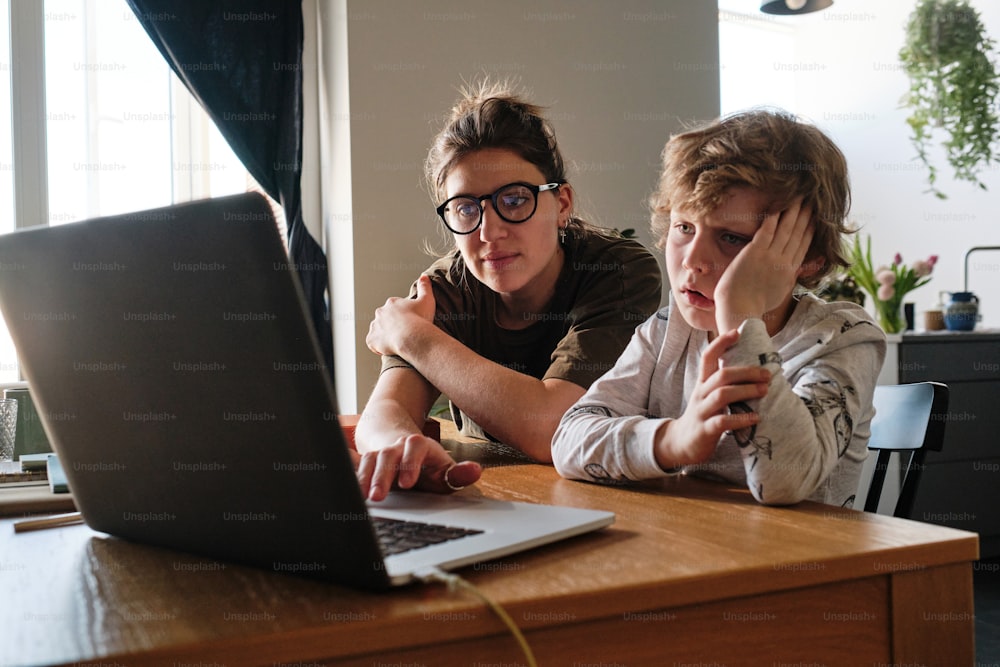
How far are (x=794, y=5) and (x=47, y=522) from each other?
2.77 m

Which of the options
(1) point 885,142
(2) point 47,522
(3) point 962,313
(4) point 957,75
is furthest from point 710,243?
(1) point 885,142

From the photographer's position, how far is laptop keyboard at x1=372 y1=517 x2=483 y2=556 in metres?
0.59

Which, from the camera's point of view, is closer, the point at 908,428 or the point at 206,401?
the point at 206,401

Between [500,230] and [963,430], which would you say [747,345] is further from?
[963,430]

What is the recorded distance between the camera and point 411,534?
2.06 feet

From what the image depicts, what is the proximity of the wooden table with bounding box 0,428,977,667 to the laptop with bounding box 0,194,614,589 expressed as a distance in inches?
1.0

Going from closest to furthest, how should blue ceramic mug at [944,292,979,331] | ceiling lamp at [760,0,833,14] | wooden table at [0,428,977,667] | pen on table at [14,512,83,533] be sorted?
wooden table at [0,428,977,667]
pen on table at [14,512,83,533]
ceiling lamp at [760,0,833,14]
blue ceramic mug at [944,292,979,331]

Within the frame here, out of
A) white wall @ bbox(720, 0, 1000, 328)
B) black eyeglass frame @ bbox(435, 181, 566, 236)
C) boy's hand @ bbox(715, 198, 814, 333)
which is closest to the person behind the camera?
boy's hand @ bbox(715, 198, 814, 333)

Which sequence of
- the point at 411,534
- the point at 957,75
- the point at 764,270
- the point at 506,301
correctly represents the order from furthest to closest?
the point at 957,75 < the point at 506,301 < the point at 764,270 < the point at 411,534

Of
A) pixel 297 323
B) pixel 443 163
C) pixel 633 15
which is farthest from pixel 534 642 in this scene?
pixel 633 15

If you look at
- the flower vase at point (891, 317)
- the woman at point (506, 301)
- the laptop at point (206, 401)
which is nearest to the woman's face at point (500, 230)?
the woman at point (506, 301)

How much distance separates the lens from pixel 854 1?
4.20 m

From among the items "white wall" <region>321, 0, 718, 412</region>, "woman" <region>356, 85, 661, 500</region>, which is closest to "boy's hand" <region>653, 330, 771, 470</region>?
"woman" <region>356, 85, 661, 500</region>

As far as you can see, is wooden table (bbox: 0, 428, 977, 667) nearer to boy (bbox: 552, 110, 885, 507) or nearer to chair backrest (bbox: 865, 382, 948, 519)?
boy (bbox: 552, 110, 885, 507)
